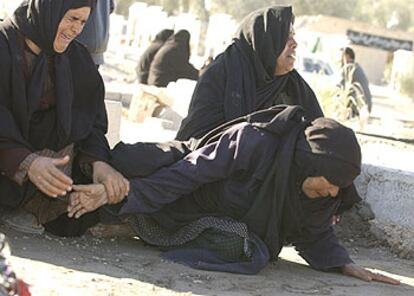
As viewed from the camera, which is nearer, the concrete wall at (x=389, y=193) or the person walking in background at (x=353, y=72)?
the concrete wall at (x=389, y=193)

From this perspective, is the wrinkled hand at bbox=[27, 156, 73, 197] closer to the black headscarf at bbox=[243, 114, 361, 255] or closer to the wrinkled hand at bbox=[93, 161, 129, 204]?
the wrinkled hand at bbox=[93, 161, 129, 204]

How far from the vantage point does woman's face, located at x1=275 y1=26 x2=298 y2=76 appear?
5633 mm

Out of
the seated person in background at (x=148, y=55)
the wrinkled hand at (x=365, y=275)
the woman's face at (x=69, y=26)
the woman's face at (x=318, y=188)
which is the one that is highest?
the woman's face at (x=69, y=26)

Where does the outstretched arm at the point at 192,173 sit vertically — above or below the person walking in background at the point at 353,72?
above

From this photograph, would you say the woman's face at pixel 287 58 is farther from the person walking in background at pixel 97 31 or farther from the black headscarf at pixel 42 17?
the black headscarf at pixel 42 17

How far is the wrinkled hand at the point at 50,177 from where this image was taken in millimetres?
4285

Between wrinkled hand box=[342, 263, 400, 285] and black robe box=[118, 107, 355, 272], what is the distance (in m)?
0.04

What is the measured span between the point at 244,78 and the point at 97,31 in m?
0.87

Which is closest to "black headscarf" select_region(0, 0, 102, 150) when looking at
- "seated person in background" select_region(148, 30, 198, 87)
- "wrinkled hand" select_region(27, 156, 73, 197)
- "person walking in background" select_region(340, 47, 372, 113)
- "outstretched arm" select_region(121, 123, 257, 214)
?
"wrinkled hand" select_region(27, 156, 73, 197)

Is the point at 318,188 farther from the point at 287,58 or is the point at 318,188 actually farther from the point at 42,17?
the point at 42,17

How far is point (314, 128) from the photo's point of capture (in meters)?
4.57

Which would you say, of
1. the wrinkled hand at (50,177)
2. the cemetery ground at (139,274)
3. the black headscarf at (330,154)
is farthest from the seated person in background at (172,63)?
the wrinkled hand at (50,177)

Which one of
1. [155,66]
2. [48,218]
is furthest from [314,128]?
[155,66]

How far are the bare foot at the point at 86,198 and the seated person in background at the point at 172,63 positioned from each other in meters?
8.63
